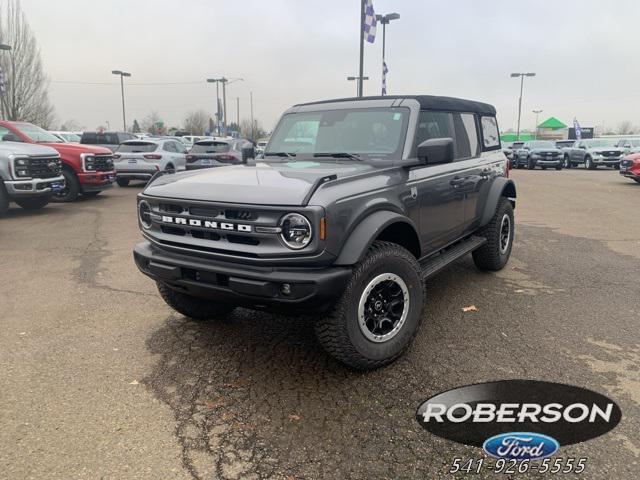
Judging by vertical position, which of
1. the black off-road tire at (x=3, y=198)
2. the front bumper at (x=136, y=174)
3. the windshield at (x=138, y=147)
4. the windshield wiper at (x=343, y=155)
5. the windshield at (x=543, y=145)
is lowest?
the black off-road tire at (x=3, y=198)

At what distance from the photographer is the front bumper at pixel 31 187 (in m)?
9.71

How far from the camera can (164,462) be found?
248 cm

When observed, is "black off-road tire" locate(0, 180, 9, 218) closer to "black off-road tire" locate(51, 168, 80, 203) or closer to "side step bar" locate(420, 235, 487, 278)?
"black off-road tire" locate(51, 168, 80, 203)

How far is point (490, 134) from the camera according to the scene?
5883 mm

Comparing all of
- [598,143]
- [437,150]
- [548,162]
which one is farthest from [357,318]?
[598,143]

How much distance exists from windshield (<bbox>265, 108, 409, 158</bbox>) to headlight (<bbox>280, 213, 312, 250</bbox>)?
138cm

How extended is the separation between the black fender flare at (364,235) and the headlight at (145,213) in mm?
1581

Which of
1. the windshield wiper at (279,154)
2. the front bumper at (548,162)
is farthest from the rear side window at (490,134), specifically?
the front bumper at (548,162)

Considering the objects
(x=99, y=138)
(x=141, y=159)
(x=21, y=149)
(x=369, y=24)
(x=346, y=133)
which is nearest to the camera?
(x=346, y=133)

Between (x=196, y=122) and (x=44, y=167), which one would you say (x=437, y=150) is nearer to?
(x=44, y=167)

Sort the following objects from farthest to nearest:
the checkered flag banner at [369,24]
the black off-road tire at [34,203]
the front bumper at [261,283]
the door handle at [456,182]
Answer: the checkered flag banner at [369,24]
the black off-road tire at [34,203]
the door handle at [456,182]
the front bumper at [261,283]

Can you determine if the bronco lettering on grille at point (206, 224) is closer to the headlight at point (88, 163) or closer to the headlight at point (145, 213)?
the headlight at point (145, 213)

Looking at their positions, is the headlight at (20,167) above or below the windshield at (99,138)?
below

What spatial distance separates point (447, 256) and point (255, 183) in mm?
2178
